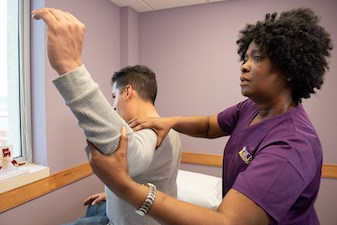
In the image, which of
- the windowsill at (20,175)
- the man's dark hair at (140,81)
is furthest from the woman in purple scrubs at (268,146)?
the windowsill at (20,175)

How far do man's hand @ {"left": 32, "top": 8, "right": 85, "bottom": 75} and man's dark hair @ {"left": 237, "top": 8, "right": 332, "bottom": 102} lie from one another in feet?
1.99

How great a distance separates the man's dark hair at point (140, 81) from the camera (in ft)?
3.49

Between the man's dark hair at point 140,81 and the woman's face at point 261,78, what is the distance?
0.44 m

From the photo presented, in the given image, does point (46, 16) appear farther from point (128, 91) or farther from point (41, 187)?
point (41, 187)

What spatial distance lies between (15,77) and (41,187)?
2.67 ft

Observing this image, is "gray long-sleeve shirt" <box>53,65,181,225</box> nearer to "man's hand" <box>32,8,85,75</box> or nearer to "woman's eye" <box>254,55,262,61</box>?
"man's hand" <box>32,8,85,75</box>

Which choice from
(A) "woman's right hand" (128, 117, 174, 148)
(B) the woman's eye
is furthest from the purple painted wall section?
(B) the woman's eye

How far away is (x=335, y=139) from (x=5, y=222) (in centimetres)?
262

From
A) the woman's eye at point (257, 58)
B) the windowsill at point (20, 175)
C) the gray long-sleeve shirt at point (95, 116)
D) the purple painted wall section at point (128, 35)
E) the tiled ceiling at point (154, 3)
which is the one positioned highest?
the tiled ceiling at point (154, 3)

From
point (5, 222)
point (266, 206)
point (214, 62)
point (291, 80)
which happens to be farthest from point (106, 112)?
point (214, 62)

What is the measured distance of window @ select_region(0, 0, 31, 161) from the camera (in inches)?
63.9

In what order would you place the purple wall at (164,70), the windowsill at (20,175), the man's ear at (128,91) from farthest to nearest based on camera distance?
the purple wall at (164,70) < the windowsill at (20,175) < the man's ear at (128,91)

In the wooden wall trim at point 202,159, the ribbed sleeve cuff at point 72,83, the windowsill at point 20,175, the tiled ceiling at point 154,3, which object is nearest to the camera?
the ribbed sleeve cuff at point 72,83

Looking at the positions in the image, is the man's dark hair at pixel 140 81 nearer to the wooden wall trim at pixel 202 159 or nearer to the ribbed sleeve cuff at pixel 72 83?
the ribbed sleeve cuff at pixel 72 83
